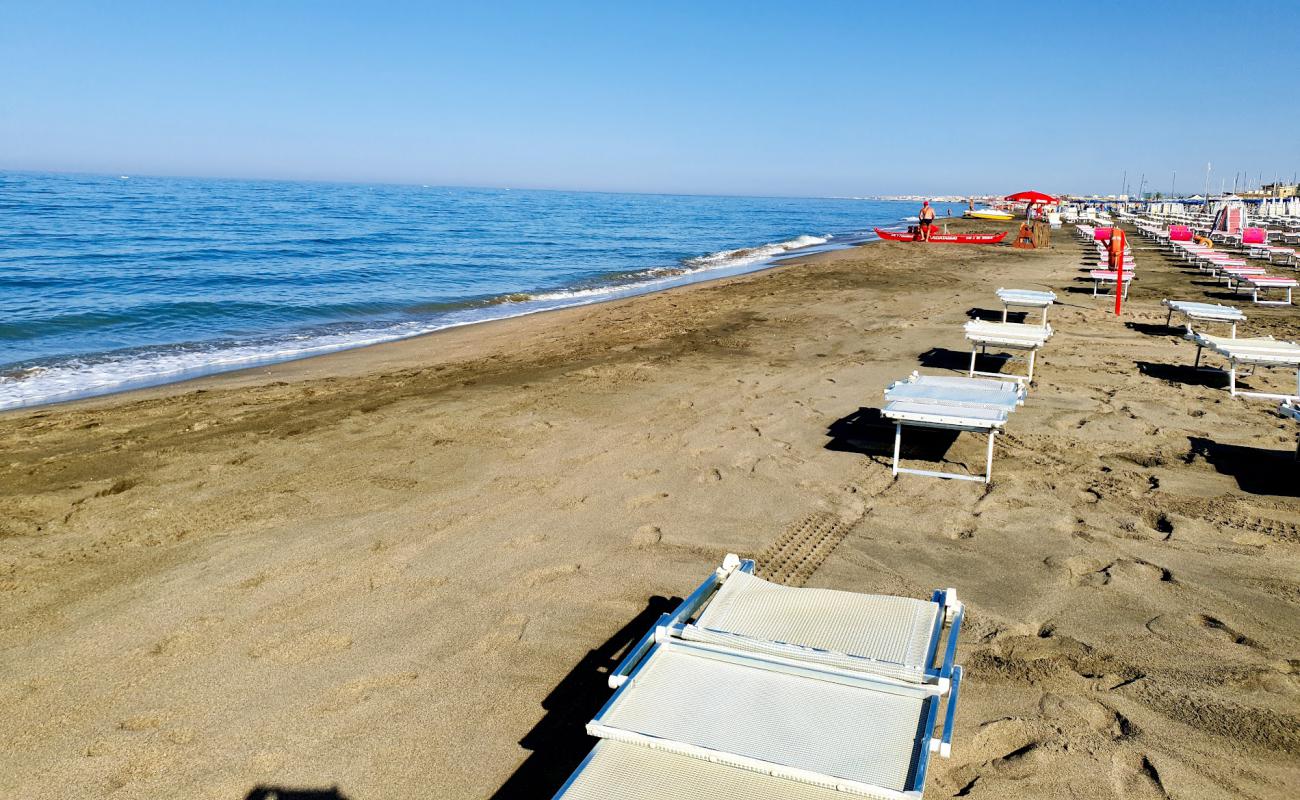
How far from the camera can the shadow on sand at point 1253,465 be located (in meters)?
5.64

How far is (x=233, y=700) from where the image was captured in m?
3.36

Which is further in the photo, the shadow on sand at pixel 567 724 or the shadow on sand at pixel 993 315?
the shadow on sand at pixel 993 315

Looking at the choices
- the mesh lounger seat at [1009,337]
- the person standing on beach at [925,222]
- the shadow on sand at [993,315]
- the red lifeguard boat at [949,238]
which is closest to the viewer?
the mesh lounger seat at [1009,337]

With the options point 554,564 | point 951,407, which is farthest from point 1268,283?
point 554,564

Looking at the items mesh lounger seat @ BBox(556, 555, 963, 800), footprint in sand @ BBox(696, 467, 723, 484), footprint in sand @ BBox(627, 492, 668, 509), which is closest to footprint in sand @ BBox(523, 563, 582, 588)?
footprint in sand @ BBox(627, 492, 668, 509)

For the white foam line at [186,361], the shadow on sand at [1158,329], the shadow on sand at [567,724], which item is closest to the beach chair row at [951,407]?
the shadow on sand at [567,724]

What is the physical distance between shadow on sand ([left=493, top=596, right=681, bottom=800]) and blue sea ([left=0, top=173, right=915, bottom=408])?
854cm

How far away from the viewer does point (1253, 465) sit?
6070 millimetres

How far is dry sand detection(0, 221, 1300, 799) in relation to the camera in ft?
10.1

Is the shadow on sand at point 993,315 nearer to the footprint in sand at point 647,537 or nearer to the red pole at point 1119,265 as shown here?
the red pole at point 1119,265

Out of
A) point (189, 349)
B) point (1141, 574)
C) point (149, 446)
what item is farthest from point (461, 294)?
point (1141, 574)

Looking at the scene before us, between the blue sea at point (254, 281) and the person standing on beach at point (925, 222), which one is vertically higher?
the person standing on beach at point (925, 222)

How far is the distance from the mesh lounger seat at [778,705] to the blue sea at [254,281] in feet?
30.5

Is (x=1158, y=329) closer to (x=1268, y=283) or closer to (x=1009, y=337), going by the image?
(x=1268, y=283)
